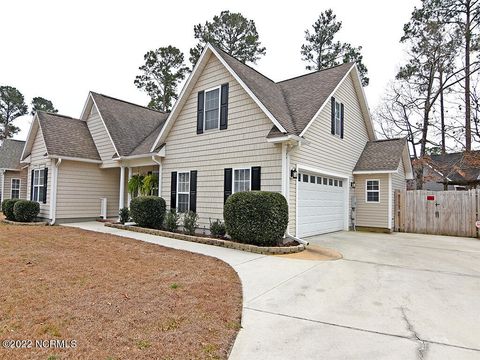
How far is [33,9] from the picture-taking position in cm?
1128

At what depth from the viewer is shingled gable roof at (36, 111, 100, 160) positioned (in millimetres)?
14031

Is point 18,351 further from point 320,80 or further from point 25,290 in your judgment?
point 320,80

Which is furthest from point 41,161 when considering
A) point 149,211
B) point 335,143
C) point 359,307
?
point 359,307

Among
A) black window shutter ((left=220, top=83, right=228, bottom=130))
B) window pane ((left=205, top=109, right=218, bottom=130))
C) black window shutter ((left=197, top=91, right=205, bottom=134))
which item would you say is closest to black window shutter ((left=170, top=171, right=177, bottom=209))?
black window shutter ((left=197, top=91, right=205, bottom=134))

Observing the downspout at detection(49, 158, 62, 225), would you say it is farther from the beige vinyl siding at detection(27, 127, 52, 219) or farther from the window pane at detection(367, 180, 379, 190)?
the window pane at detection(367, 180, 379, 190)

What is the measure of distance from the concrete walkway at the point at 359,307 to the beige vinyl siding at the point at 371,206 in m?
5.53

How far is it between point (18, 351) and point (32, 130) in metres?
15.7

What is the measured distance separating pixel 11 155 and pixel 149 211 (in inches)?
681

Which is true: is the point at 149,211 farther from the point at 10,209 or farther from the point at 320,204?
the point at 10,209

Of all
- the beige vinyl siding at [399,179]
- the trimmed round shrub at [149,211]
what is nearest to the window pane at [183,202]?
the trimmed round shrub at [149,211]

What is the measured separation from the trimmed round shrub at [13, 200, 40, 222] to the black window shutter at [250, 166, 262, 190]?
10683 mm

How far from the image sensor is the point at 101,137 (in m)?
15.5

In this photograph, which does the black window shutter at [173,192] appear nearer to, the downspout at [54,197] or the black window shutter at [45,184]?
the downspout at [54,197]

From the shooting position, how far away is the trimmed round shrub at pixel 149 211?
11.5 meters
